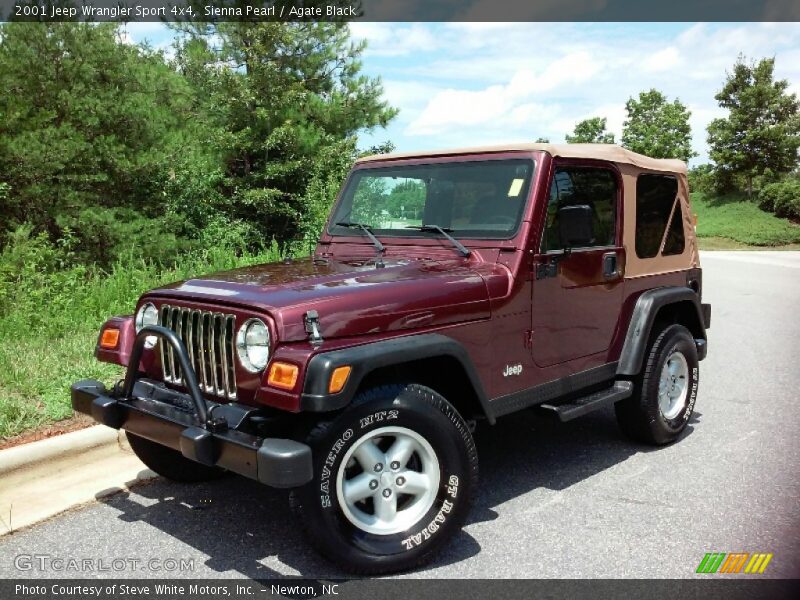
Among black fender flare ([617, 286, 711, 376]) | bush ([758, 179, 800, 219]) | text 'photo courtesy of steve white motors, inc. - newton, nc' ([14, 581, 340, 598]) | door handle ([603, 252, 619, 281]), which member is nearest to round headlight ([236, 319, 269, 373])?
text 'photo courtesy of steve white motors, inc. - newton, nc' ([14, 581, 340, 598])

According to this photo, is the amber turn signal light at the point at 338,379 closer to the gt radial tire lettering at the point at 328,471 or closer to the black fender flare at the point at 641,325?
the gt radial tire lettering at the point at 328,471

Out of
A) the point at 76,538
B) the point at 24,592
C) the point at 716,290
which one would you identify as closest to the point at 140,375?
the point at 76,538

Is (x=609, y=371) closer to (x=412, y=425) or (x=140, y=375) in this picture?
(x=412, y=425)

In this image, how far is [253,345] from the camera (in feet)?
11.1

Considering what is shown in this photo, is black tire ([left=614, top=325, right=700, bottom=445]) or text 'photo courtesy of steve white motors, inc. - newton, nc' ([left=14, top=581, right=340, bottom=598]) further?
black tire ([left=614, top=325, right=700, bottom=445])

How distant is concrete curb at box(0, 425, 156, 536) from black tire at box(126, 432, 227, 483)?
0.64 feet

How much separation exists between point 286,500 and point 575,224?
226 cm

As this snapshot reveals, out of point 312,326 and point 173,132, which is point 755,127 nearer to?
point 173,132

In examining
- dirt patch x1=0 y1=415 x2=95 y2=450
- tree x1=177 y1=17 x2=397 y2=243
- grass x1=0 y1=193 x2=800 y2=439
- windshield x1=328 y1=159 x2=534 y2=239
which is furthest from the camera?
tree x1=177 y1=17 x2=397 y2=243

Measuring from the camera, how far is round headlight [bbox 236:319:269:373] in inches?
132

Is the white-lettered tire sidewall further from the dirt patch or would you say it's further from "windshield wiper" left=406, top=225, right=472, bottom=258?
the dirt patch

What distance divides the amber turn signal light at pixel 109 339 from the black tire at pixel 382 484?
1.61 m

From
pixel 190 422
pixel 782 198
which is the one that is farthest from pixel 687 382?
pixel 782 198

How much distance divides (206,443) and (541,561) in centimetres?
166
